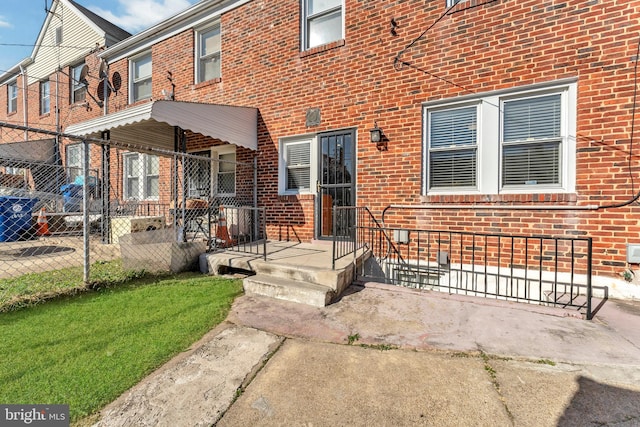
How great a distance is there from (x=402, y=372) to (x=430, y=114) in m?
4.30

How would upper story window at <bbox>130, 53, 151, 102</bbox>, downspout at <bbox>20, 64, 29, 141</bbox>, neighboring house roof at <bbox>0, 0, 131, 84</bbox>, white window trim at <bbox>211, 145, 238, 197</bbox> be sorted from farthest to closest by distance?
downspout at <bbox>20, 64, 29, 141</bbox> < neighboring house roof at <bbox>0, 0, 131, 84</bbox> < upper story window at <bbox>130, 53, 151, 102</bbox> < white window trim at <bbox>211, 145, 238, 197</bbox>

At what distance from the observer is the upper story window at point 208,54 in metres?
7.79

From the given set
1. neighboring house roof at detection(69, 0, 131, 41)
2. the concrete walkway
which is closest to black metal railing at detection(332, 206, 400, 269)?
the concrete walkway

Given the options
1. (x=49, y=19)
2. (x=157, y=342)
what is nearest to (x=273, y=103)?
(x=157, y=342)

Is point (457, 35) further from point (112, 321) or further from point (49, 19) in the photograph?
point (49, 19)

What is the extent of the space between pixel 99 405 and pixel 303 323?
1.82 m

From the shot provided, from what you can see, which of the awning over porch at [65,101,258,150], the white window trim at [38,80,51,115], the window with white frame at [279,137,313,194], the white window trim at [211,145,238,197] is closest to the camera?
the awning over porch at [65,101,258,150]

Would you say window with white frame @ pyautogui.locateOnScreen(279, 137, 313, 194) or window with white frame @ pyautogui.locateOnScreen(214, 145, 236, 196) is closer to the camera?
window with white frame @ pyautogui.locateOnScreen(279, 137, 313, 194)

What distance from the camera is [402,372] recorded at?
2.31 meters

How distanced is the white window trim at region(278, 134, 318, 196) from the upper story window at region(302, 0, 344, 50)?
196 cm

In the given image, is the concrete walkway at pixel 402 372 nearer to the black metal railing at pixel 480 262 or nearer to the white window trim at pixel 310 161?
the black metal railing at pixel 480 262

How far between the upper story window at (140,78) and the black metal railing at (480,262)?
8130 mm

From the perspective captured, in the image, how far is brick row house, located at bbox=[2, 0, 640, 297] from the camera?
13.2ft

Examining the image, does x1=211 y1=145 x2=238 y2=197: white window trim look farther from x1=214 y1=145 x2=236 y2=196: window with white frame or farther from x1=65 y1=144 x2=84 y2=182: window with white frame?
x1=65 y1=144 x2=84 y2=182: window with white frame
